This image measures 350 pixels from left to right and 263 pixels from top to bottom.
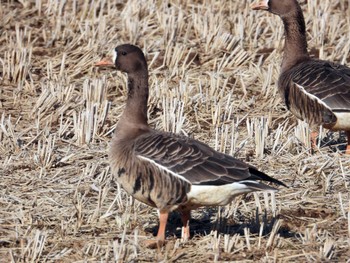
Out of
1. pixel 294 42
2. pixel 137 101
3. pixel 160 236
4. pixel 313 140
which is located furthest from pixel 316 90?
pixel 160 236

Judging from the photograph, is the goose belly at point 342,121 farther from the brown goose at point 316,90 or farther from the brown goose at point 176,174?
the brown goose at point 176,174

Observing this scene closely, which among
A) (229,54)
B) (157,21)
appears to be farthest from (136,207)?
(157,21)

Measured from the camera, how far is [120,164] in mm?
7531

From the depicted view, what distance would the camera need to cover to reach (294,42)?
36.1ft

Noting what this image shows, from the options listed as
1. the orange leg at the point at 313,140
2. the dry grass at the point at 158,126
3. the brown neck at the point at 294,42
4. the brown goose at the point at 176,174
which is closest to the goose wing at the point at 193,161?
the brown goose at the point at 176,174

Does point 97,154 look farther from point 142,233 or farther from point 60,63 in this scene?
point 60,63

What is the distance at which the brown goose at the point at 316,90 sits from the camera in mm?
9805

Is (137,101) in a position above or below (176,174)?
above

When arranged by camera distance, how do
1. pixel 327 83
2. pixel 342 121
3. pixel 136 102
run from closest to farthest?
pixel 136 102, pixel 342 121, pixel 327 83

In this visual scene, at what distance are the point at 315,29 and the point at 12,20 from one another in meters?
4.81

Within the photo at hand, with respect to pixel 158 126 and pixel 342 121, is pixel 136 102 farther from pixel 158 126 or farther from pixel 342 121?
pixel 342 121

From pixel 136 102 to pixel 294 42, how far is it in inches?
142

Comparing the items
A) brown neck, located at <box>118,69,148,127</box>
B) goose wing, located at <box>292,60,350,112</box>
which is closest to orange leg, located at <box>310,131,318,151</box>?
goose wing, located at <box>292,60,350,112</box>

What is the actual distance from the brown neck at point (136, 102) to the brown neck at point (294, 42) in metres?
3.16
